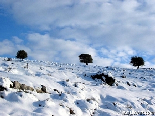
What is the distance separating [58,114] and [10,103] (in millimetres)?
2312

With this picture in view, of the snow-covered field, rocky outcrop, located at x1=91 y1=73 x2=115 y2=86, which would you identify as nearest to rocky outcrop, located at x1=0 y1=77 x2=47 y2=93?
the snow-covered field

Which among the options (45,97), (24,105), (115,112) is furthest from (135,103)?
(24,105)

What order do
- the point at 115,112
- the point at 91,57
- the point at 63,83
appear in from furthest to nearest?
1. the point at 91,57
2. the point at 63,83
3. the point at 115,112

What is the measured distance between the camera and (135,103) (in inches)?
594

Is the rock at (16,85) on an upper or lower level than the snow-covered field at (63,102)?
upper

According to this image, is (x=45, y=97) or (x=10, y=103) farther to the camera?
(x=45, y=97)

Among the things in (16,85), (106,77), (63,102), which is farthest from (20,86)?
(106,77)

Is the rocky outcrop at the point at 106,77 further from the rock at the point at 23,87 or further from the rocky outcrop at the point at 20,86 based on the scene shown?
the rock at the point at 23,87

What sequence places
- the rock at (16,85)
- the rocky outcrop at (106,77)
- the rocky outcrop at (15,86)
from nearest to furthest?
the rocky outcrop at (15,86), the rock at (16,85), the rocky outcrop at (106,77)

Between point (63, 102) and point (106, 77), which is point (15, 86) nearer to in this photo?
point (63, 102)

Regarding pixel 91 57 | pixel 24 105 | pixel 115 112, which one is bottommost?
pixel 115 112

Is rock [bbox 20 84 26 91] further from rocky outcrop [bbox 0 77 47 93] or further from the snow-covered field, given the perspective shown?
the snow-covered field

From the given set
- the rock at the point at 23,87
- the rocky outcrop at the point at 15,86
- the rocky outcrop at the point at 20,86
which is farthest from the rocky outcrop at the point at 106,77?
the rock at the point at 23,87

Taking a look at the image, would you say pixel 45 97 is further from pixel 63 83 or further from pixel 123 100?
pixel 123 100
